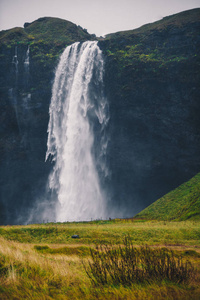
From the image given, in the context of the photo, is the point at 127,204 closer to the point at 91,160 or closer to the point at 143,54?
the point at 91,160

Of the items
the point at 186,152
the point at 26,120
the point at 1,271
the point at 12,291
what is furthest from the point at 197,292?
the point at 26,120

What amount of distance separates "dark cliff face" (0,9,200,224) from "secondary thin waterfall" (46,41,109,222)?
8.13 feet

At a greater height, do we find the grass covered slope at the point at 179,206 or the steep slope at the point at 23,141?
the steep slope at the point at 23,141

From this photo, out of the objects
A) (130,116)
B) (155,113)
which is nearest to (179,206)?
(155,113)

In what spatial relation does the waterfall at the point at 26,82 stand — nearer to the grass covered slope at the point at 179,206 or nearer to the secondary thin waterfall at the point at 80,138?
the secondary thin waterfall at the point at 80,138

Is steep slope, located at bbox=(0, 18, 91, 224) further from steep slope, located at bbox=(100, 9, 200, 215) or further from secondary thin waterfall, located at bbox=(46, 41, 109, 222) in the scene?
steep slope, located at bbox=(100, 9, 200, 215)

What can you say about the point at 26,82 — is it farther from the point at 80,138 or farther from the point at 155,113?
the point at 155,113

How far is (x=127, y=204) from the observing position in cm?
5206

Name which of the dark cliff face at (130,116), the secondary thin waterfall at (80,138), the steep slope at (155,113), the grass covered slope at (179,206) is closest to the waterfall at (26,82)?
the dark cliff face at (130,116)

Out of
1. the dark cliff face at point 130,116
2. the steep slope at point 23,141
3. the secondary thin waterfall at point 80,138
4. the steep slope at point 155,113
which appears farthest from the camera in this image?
the steep slope at point 23,141

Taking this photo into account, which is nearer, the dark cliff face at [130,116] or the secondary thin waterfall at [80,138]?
the dark cliff face at [130,116]

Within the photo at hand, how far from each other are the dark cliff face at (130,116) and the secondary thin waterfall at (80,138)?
248 centimetres

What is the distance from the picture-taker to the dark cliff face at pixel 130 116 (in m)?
47.0

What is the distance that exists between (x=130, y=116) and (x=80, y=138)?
42.7 feet
